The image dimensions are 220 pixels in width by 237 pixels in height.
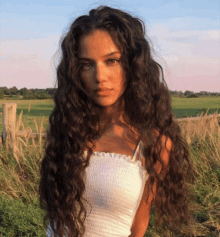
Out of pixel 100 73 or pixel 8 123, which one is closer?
pixel 100 73

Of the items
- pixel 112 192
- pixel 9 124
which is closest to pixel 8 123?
pixel 9 124

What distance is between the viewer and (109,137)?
2023mm

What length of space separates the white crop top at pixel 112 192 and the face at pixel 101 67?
350 millimetres

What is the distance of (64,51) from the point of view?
2080mm

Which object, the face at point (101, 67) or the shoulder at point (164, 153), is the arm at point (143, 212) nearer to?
the shoulder at point (164, 153)

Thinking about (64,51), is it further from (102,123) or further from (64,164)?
(64,164)

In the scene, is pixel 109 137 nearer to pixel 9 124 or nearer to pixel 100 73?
pixel 100 73

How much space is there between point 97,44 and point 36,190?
3532 mm

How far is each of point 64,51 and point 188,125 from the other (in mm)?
4726

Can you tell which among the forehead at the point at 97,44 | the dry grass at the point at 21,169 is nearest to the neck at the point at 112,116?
the forehead at the point at 97,44

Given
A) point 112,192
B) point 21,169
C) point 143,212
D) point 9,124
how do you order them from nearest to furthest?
point 112,192 → point 143,212 → point 21,169 → point 9,124

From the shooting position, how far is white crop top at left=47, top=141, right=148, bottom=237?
177 centimetres

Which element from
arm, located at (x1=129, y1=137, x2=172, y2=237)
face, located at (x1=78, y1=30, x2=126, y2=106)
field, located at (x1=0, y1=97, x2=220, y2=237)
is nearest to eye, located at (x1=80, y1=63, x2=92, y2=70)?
face, located at (x1=78, y1=30, x2=126, y2=106)

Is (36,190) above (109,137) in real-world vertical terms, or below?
below
